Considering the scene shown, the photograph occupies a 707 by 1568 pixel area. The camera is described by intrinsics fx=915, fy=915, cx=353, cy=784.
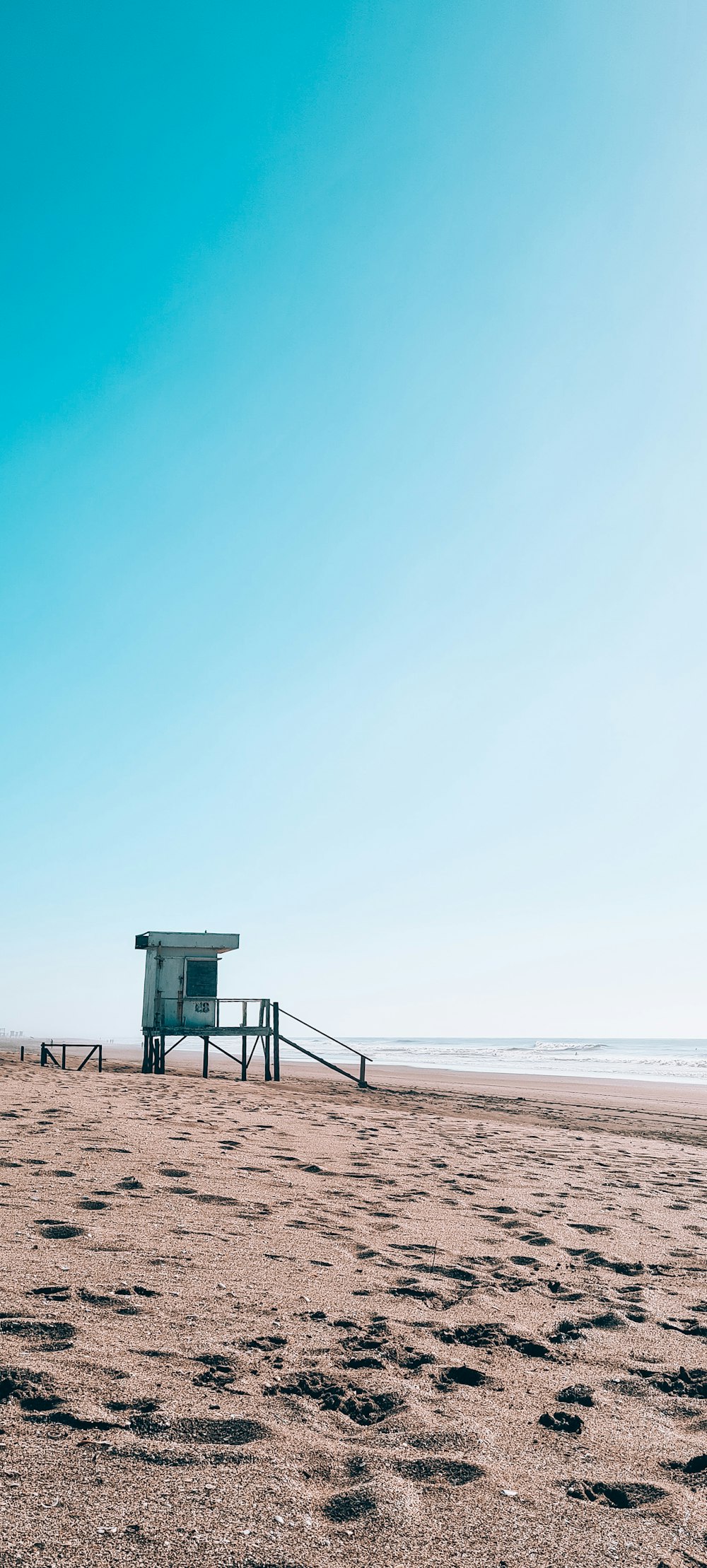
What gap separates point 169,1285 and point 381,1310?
1150mm

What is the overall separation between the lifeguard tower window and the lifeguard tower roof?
31 centimetres

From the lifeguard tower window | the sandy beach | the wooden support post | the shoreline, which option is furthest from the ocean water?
the sandy beach

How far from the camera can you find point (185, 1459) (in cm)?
317

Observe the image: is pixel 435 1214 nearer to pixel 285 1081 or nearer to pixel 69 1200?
pixel 69 1200

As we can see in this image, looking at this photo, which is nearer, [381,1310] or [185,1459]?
[185,1459]

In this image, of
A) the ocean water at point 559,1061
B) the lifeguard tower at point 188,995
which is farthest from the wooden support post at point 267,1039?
the ocean water at point 559,1061

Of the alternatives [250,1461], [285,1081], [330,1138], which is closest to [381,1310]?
[250,1461]

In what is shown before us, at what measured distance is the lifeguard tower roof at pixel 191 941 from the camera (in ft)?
75.0

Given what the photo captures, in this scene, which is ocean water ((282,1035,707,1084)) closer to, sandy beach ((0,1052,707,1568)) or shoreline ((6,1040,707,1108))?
shoreline ((6,1040,707,1108))

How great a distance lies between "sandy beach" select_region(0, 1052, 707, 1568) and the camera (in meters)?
2.87

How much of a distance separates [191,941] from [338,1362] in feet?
63.3

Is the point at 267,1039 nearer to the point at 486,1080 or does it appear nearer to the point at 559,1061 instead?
the point at 486,1080

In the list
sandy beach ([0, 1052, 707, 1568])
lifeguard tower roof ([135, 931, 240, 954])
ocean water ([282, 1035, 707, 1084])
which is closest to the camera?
sandy beach ([0, 1052, 707, 1568])

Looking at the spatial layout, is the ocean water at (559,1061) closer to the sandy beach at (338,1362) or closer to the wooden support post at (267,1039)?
the wooden support post at (267,1039)
